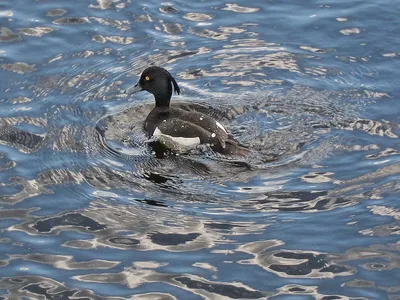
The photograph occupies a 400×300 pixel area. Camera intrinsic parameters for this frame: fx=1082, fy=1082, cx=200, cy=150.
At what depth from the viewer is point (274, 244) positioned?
36.4ft

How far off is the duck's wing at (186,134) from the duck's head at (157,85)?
0.43m

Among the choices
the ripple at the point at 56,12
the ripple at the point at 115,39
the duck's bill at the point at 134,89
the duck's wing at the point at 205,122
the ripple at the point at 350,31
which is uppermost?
the ripple at the point at 56,12

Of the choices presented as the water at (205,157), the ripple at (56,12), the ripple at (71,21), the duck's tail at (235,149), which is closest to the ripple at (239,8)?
the water at (205,157)

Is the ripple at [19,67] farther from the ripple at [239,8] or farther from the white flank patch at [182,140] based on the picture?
the ripple at [239,8]

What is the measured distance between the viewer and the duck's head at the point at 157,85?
46.1 feet

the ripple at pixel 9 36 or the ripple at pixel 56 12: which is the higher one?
the ripple at pixel 56 12

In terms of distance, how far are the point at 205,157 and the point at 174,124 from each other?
0.80 metres

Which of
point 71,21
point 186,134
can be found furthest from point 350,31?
point 71,21

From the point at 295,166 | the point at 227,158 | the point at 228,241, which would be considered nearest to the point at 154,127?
the point at 227,158

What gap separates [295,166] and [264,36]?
367 cm

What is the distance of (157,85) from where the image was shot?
14.1 meters

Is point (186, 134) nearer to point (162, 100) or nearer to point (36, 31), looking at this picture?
point (162, 100)

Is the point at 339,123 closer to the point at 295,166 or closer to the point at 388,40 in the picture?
the point at 295,166

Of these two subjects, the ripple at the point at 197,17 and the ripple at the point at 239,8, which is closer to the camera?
the ripple at the point at 197,17
